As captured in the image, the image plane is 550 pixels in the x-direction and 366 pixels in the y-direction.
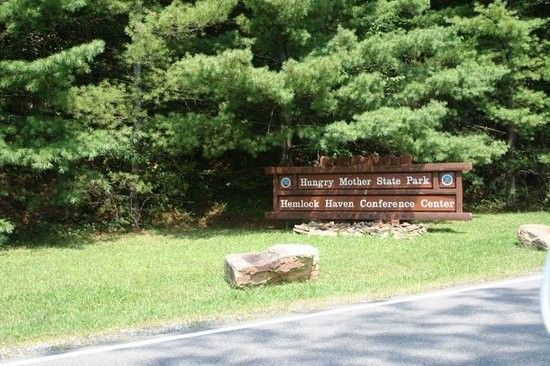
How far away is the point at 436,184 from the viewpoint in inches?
555

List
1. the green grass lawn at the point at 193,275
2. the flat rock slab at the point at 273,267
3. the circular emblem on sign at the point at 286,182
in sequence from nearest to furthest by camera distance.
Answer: the green grass lawn at the point at 193,275 → the flat rock slab at the point at 273,267 → the circular emblem on sign at the point at 286,182

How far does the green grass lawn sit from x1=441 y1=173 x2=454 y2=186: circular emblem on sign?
1191 mm

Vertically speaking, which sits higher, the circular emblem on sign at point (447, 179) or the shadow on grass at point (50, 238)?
the circular emblem on sign at point (447, 179)

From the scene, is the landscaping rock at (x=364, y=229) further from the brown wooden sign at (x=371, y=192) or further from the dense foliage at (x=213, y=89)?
the dense foliage at (x=213, y=89)

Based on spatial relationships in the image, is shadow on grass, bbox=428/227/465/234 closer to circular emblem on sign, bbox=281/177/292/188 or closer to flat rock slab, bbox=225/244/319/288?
circular emblem on sign, bbox=281/177/292/188

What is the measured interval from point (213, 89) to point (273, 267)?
25.2 ft

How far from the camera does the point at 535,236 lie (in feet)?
36.9

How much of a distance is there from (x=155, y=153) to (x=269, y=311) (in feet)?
36.7

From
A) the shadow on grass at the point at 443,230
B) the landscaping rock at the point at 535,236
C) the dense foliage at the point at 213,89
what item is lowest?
the shadow on grass at the point at 443,230

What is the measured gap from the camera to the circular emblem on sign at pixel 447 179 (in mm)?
14008

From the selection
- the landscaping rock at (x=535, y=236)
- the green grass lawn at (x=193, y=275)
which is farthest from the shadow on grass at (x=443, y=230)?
the landscaping rock at (x=535, y=236)

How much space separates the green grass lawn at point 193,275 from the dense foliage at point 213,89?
241cm

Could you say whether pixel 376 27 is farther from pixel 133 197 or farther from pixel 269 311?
pixel 269 311

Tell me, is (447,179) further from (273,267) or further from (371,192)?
(273,267)
